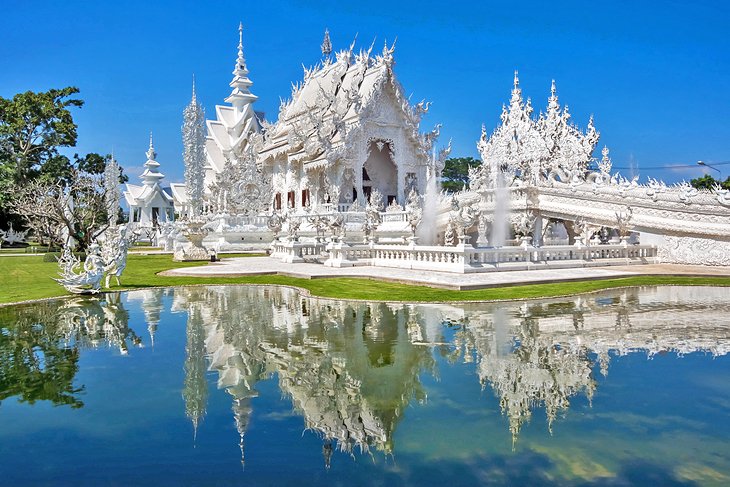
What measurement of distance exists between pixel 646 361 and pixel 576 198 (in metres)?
18.3

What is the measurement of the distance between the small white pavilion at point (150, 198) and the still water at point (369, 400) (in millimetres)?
50007

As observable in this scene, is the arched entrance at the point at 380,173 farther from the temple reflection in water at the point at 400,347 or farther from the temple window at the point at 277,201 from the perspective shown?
the temple reflection in water at the point at 400,347

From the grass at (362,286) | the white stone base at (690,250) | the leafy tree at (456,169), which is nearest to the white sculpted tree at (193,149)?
the grass at (362,286)

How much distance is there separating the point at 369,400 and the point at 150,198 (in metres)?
55.6

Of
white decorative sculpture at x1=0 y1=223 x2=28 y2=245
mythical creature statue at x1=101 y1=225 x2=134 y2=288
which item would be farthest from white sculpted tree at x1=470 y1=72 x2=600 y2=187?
white decorative sculpture at x1=0 y1=223 x2=28 y2=245

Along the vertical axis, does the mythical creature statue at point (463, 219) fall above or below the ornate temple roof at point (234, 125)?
below

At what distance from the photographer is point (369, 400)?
5055mm

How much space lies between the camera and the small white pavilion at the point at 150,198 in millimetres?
56031

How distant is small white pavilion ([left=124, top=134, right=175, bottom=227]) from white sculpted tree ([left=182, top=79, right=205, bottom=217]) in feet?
61.0

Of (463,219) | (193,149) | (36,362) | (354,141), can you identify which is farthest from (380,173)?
(36,362)

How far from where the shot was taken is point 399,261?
1702cm

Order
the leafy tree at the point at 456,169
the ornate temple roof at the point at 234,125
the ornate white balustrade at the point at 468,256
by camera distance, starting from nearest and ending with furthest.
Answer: the ornate white balustrade at the point at 468,256 → the ornate temple roof at the point at 234,125 → the leafy tree at the point at 456,169

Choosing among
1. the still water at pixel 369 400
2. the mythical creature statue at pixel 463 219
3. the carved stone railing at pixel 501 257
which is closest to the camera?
the still water at pixel 369 400

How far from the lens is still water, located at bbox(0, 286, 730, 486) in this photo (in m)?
3.75
